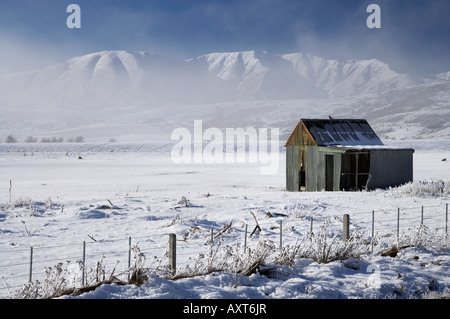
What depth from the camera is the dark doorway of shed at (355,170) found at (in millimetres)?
22609

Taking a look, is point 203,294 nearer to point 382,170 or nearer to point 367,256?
point 367,256

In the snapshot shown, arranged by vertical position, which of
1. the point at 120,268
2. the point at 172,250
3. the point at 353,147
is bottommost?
the point at 120,268

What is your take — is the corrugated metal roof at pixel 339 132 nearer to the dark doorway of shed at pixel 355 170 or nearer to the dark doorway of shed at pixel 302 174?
the dark doorway of shed at pixel 355 170

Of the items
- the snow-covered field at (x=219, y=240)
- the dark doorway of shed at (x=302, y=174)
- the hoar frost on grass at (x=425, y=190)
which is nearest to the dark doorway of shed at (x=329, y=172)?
the dark doorway of shed at (x=302, y=174)

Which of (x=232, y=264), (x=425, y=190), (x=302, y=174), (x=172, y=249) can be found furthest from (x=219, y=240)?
(x=302, y=174)

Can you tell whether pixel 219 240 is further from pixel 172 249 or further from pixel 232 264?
pixel 172 249

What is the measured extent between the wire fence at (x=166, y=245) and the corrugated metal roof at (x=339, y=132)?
9.19m

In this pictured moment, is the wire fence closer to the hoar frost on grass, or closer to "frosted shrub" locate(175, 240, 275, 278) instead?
"frosted shrub" locate(175, 240, 275, 278)

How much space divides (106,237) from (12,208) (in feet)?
19.9

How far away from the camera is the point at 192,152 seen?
74500 mm

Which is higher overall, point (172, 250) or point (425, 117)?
point (425, 117)

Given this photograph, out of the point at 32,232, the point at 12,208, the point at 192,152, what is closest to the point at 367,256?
the point at 32,232

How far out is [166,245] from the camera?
36.3ft
